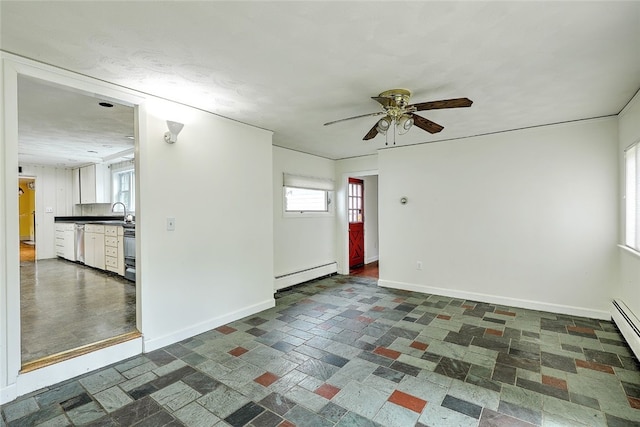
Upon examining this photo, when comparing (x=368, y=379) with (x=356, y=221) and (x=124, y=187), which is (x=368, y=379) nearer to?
(x=356, y=221)

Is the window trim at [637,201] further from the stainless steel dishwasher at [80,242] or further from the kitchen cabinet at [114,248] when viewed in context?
the stainless steel dishwasher at [80,242]

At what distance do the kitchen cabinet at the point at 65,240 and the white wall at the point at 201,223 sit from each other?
17.9 feet

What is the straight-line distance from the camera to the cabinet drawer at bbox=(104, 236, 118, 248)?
5.44 meters

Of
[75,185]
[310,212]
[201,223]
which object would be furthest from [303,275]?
[75,185]

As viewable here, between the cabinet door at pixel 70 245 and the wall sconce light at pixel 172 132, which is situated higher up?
the wall sconce light at pixel 172 132

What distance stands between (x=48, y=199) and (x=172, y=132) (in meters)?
6.95

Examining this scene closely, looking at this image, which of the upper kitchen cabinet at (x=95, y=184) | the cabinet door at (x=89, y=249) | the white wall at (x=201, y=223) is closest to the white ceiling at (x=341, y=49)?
the white wall at (x=201, y=223)

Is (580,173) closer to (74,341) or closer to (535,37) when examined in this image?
(535,37)

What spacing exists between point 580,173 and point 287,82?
12.2ft

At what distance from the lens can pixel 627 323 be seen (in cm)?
299

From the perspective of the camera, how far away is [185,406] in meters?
2.05

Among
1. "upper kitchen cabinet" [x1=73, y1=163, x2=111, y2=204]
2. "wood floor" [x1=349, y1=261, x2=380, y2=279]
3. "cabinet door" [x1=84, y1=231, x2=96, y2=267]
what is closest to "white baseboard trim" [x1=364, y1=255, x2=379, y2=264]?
"wood floor" [x1=349, y1=261, x2=380, y2=279]

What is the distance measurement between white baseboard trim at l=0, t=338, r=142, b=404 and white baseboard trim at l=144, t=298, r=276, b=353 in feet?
0.41

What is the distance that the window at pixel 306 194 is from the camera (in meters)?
5.23
